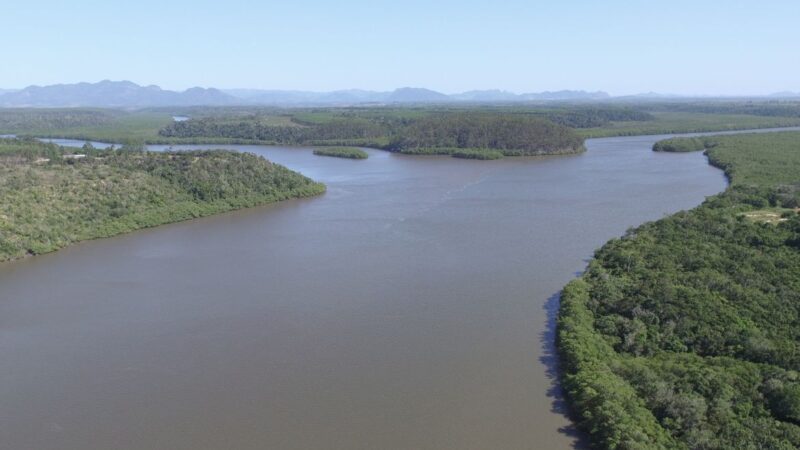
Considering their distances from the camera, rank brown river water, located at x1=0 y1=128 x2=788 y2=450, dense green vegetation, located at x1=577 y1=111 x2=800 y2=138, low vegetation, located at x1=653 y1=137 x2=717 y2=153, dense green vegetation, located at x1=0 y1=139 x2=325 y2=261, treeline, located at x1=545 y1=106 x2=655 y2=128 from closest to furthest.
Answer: brown river water, located at x1=0 y1=128 x2=788 y2=450, dense green vegetation, located at x1=0 y1=139 x2=325 y2=261, low vegetation, located at x1=653 y1=137 x2=717 y2=153, dense green vegetation, located at x1=577 y1=111 x2=800 y2=138, treeline, located at x1=545 y1=106 x2=655 y2=128

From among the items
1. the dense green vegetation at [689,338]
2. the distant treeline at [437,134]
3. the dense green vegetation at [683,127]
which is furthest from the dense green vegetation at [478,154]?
the dense green vegetation at [689,338]

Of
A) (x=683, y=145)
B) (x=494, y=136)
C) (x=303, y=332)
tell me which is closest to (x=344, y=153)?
(x=494, y=136)

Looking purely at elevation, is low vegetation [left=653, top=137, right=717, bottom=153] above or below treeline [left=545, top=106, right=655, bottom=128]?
below

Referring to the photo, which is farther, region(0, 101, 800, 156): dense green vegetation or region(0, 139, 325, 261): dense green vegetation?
region(0, 101, 800, 156): dense green vegetation

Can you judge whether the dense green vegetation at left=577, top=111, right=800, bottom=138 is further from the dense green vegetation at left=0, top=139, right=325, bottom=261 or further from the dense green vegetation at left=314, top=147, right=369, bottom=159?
the dense green vegetation at left=0, top=139, right=325, bottom=261

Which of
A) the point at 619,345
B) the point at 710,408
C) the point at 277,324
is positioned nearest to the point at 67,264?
the point at 277,324

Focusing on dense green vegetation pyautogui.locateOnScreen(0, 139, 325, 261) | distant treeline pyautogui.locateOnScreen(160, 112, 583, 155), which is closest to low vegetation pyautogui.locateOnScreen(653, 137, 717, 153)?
distant treeline pyautogui.locateOnScreen(160, 112, 583, 155)

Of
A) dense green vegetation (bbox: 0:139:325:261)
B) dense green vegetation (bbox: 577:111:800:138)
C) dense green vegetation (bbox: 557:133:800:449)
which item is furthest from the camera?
dense green vegetation (bbox: 577:111:800:138)
